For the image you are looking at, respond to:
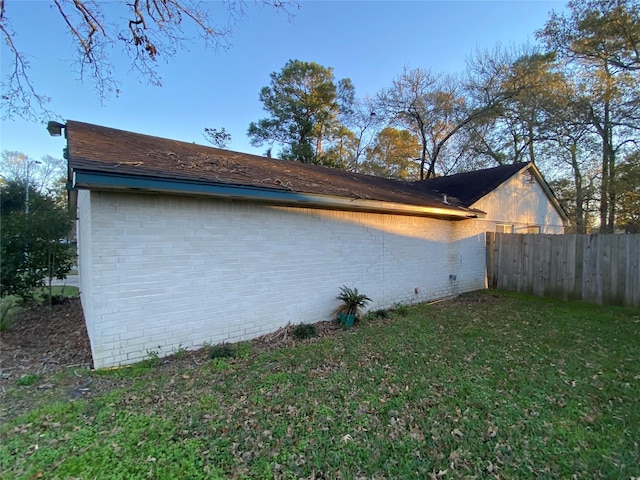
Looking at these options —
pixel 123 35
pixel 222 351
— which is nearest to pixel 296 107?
pixel 123 35

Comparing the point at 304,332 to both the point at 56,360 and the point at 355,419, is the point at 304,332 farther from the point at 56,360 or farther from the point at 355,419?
the point at 56,360

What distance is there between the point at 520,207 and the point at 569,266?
4.10 meters

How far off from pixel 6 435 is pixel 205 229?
9.59 ft

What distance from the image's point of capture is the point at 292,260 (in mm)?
5832

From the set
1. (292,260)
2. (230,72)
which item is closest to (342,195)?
(292,260)

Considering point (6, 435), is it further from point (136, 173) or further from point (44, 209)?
point (44, 209)

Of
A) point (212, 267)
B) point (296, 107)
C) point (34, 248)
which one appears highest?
point (296, 107)

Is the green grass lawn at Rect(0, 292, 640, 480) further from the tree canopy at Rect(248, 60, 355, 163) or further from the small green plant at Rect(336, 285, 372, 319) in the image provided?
the tree canopy at Rect(248, 60, 355, 163)

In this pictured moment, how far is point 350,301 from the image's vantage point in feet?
21.0

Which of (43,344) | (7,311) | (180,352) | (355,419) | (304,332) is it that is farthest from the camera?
(7,311)

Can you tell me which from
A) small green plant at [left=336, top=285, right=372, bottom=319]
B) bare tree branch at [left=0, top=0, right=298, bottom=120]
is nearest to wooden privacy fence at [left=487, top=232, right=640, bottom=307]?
small green plant at [left=336, top=285, right=372, bottom=319]

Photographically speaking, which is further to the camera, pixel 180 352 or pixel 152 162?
pixel 152 162

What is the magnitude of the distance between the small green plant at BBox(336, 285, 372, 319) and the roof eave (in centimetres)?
173

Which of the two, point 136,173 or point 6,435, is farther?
point 136,173
